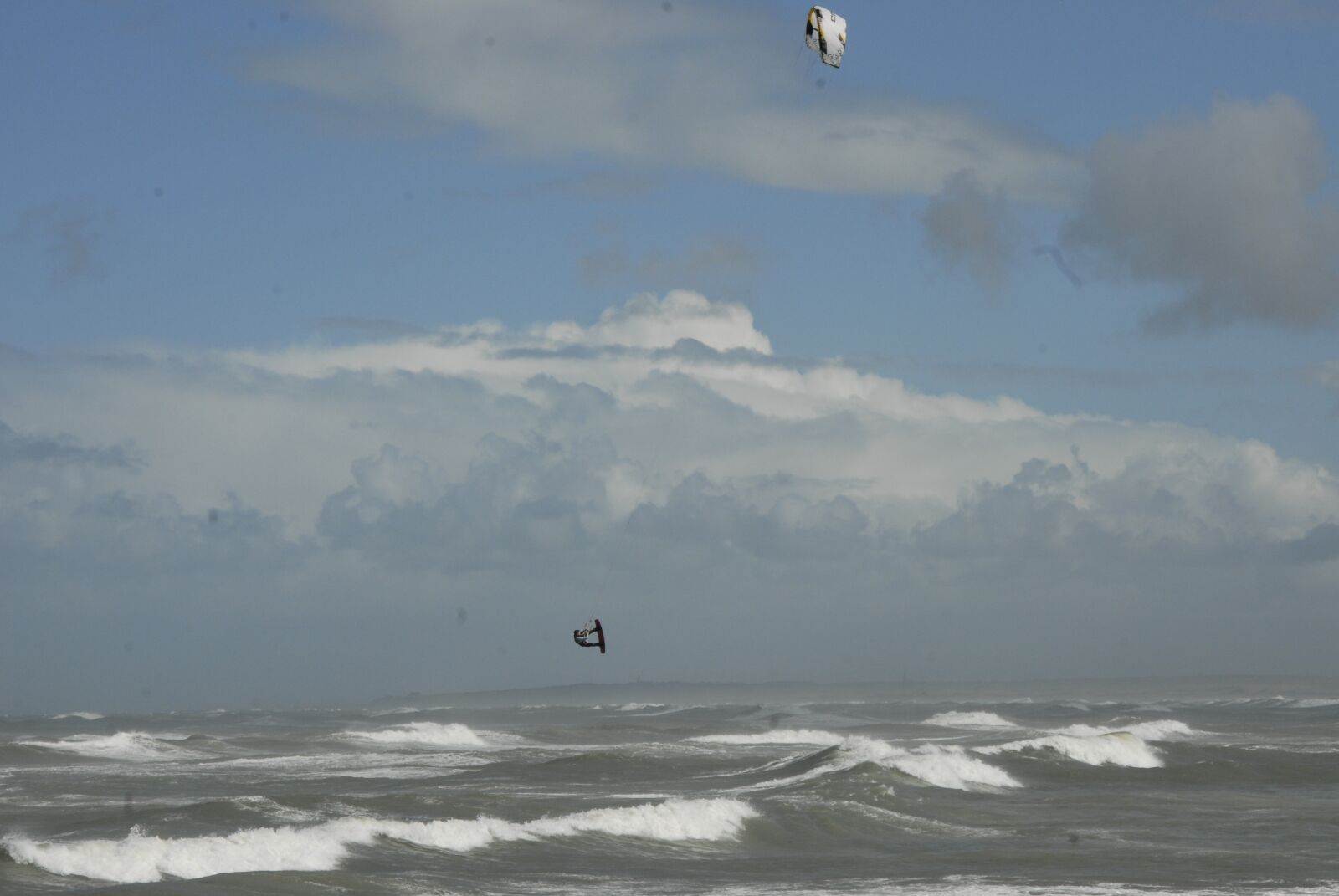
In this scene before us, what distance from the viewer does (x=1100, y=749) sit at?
157 ft

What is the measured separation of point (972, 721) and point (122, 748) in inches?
1831

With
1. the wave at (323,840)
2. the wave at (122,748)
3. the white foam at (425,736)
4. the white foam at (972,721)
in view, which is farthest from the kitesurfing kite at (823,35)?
the white foam at (972,721)

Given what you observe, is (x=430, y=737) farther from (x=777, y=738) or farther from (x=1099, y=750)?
(x=1099, y=750)

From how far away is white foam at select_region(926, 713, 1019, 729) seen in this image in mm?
82938

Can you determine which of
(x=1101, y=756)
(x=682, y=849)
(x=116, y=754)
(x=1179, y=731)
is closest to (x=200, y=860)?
(x=682, y=849)

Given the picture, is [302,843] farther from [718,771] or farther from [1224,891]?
[718,771]

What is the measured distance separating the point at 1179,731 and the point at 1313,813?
35616 mm

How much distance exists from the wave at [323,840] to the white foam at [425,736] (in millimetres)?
33000

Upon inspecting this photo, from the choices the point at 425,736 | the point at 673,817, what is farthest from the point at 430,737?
the point at 673,817

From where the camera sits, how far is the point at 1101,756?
4666cm

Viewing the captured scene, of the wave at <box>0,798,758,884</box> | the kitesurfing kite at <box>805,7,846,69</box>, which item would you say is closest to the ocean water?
the wave at <box>0,798,758,884</box>

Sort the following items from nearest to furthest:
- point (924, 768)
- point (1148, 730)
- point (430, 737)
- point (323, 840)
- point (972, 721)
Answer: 1. point (323, 840)
2. point (924, 768)
3. point (1148, 730)
4. point (430, 737)
5. point (972, 721)

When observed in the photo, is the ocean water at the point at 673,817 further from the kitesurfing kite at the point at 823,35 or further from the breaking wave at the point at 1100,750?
the kitesurfing kite at the point at 823,35

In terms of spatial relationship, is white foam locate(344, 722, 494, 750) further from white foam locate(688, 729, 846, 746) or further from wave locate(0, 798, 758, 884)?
wave locate(0, 798, 758, 884)
